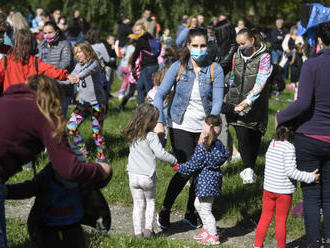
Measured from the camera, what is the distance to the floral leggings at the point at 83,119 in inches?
348

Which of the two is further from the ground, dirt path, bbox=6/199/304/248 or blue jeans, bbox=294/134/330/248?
blue jeans, bbox=294/134/330/248

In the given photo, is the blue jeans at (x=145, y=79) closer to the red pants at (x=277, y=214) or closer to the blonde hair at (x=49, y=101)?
the red pants at (x=277, y=214)

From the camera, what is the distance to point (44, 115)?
364 cm

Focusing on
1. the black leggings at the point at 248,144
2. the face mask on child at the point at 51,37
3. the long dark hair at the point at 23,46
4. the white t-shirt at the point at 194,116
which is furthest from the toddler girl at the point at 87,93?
the white t-shirt at the point at 194,116

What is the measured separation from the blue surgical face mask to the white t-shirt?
35 cm

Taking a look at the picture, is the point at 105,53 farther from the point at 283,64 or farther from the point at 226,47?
the point at 283,64

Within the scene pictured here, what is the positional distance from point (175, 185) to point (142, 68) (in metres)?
6.48

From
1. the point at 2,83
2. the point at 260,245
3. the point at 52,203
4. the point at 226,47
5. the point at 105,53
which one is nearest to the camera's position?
the point at 52,203

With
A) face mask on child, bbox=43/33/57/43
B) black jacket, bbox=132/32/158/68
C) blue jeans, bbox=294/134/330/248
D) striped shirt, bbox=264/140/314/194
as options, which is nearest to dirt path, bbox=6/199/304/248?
striped shirt, bbox=264/140/314/194

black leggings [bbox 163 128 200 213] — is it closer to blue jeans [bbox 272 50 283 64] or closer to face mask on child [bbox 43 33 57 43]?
face mask on child [bbox 43 33 57 43]

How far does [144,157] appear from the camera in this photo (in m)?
6.20

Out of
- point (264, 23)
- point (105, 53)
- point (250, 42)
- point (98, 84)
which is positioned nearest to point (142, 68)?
point (105, 53)

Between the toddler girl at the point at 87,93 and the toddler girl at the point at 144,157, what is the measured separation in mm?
2664

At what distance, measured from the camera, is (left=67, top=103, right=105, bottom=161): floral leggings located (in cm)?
884
